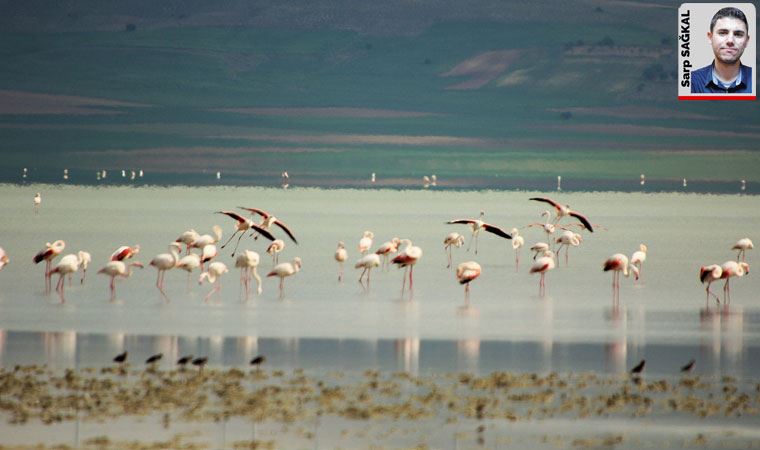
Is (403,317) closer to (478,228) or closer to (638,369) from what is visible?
(638,369)

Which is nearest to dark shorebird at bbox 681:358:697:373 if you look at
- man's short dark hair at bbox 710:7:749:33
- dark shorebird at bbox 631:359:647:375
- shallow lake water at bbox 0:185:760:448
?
shallow lake water at bbox 0:185:760:448

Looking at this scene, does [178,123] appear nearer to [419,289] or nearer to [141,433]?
[419,289]

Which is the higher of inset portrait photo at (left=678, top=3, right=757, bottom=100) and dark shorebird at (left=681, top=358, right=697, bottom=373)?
inset portrait photo at (left=678, top=3, right=757, bottom=100)

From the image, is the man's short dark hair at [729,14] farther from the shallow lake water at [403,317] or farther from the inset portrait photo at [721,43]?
the shallow lake water at [403,317]

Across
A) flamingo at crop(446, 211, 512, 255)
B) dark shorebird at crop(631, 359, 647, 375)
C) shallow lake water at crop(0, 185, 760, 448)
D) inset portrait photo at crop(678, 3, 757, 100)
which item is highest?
inset portrait photo at crop(678, 3, 757, 100)

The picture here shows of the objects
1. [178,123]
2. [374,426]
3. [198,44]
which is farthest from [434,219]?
[198,44]

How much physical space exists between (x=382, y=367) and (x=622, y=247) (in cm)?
1520

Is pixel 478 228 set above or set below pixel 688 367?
above

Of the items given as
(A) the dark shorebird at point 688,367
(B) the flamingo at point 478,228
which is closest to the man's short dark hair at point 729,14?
(B) the flamingo at point 478,228

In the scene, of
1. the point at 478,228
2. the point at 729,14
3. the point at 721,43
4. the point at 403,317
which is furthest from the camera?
the point at 729,14

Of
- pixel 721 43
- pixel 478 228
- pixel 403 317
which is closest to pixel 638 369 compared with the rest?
pixel 403 317

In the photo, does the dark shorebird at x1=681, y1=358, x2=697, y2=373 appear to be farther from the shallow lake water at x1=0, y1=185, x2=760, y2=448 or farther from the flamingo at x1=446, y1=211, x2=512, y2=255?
the flamingo at x1=446, y1=211, x2=512, y2=255

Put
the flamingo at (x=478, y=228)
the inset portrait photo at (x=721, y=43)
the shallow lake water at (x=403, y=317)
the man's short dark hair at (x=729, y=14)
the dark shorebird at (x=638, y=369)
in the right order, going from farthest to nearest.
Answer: the man's short dark hair at (x=729, y=14) → the inset portrait photo at (x=721, y=43) → the flamingo at (x=478, y=228) → the shallow lake water at (x=403, y=317) → the dark shorebird at (x=638, y=369)

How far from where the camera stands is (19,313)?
1402 centimetres
